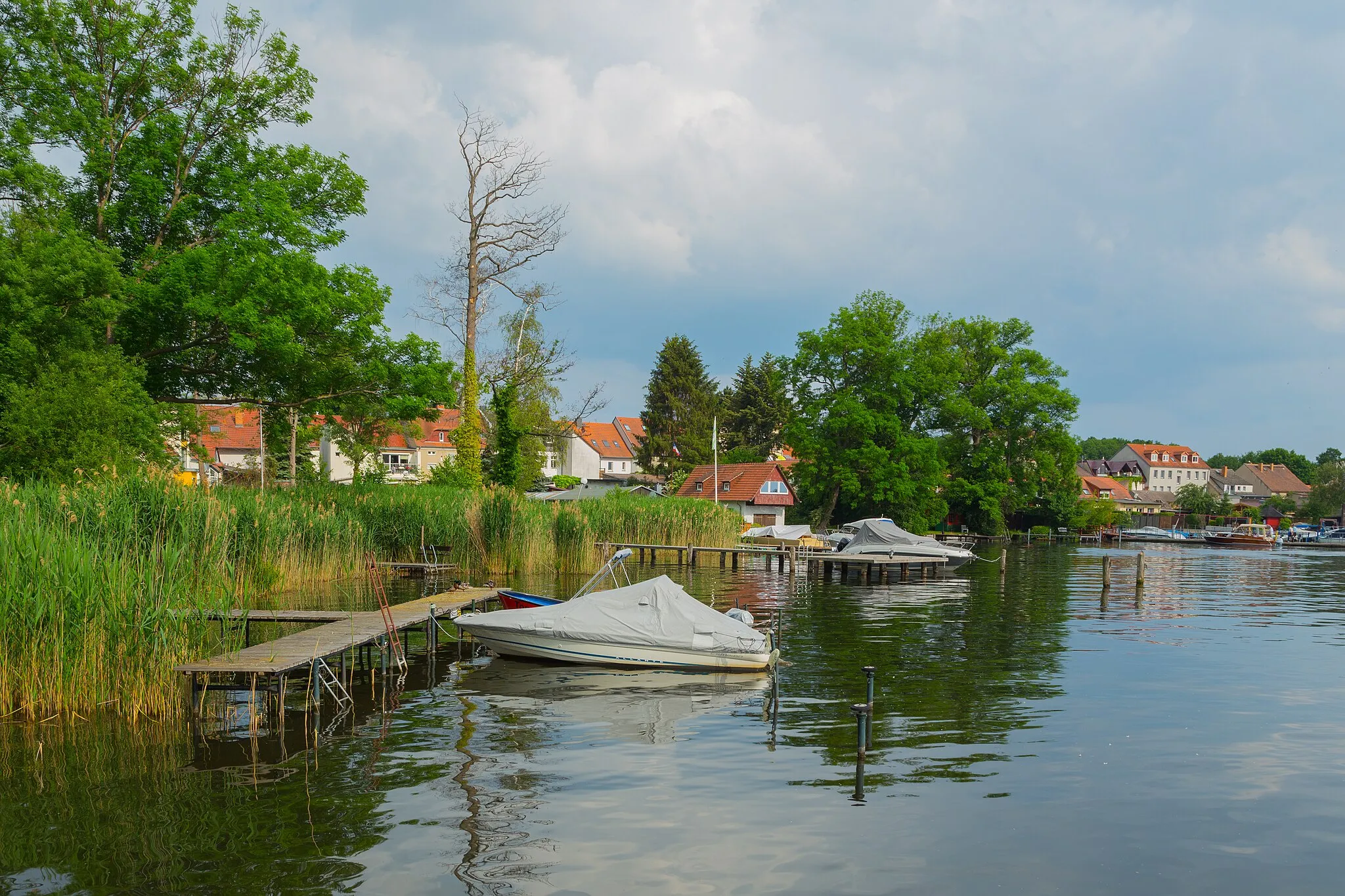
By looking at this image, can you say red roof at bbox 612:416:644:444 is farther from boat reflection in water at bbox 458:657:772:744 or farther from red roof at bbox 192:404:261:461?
boat reflection in water at bbox 458:657:772:744

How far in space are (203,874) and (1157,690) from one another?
14904 millimetres

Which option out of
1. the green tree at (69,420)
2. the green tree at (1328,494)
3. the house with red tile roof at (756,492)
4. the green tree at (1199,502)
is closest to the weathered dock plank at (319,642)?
the green tree at (69,420)

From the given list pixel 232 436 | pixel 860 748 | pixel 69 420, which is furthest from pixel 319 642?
pixel 232 436

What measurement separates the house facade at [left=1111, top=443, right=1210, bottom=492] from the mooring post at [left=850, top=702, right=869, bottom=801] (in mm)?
154327

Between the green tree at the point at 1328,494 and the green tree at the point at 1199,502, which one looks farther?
the green tree at the point at 1199,502

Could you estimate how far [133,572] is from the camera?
1210 cm

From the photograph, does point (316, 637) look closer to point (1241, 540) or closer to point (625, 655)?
point (625, 655)

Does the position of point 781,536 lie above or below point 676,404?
below

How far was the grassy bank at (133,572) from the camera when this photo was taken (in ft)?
38.1

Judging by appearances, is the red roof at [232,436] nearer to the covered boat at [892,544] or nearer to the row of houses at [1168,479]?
the covered boat at [892,544]

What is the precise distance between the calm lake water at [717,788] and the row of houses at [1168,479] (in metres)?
111

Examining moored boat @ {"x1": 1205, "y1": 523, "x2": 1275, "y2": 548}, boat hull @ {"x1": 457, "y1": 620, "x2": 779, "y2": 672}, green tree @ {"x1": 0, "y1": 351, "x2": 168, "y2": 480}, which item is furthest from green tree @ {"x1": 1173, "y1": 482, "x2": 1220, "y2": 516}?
green tree @ {"x1": 0, "y1": 351, "x2": 168, "y2": 480}

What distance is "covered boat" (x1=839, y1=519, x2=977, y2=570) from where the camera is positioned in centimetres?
4369

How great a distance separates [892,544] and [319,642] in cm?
3397
